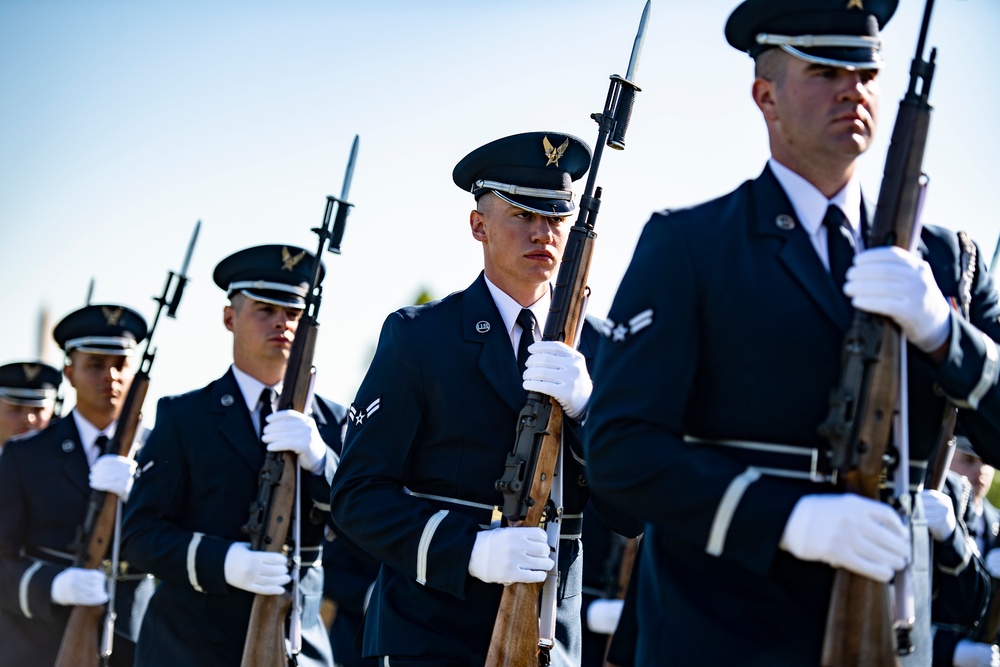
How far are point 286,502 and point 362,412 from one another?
1767mm

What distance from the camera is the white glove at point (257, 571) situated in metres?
6.75

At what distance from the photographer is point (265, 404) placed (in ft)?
24.9

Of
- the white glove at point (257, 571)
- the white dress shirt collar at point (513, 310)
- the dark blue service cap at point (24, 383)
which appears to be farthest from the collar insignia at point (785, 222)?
the dark blue service cap at point (24, 383)

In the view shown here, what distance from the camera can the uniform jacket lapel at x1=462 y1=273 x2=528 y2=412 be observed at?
530 centimetres

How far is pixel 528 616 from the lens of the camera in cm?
480

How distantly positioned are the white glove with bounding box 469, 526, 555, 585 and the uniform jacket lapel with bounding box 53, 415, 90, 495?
5283 millimetres

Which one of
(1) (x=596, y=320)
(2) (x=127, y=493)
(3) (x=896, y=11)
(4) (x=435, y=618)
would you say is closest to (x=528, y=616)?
(4) (x=435, y=618)

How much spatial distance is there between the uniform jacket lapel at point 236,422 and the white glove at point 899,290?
4449 mm

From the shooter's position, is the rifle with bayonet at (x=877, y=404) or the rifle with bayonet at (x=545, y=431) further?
the rifle with bayonet at (x=545, y=431)

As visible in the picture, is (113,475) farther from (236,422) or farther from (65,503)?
(236,422)

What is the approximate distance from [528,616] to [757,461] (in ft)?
4.91

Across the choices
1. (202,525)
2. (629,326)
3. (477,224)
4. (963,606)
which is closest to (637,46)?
(477,224)

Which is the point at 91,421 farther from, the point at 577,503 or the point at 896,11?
the point at 896,11

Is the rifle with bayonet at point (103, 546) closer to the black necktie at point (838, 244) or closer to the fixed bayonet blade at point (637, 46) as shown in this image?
the fixed bayonet blade at point (637, 46)
